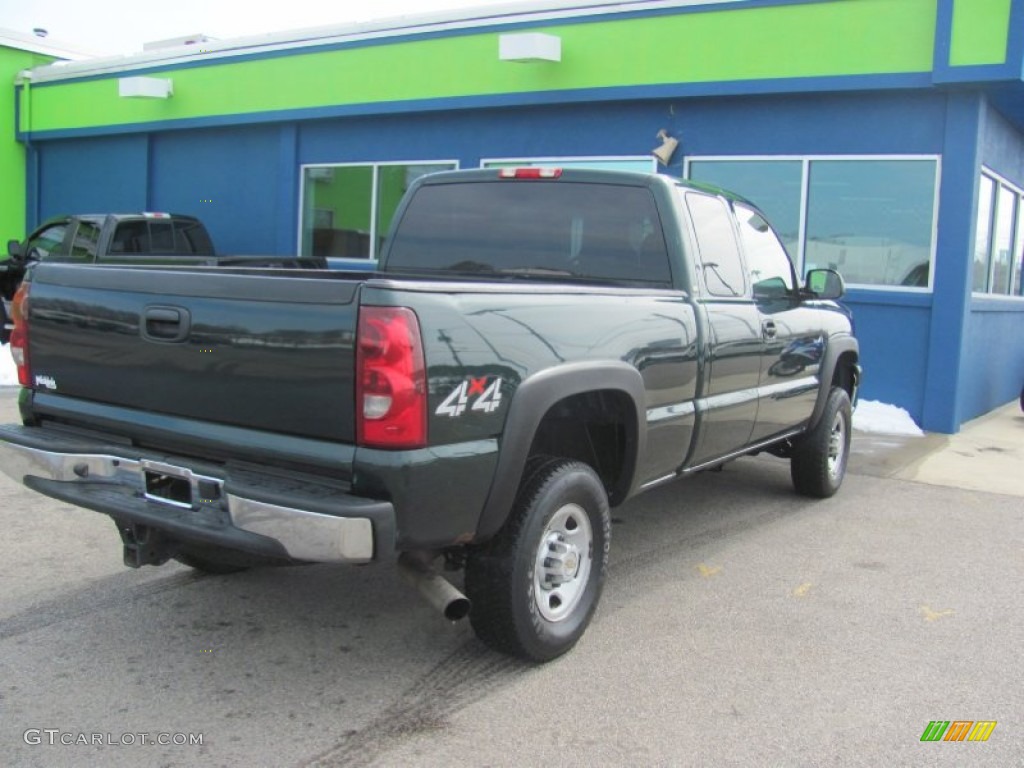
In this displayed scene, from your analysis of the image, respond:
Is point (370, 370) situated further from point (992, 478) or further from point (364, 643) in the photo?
point (992, 478)

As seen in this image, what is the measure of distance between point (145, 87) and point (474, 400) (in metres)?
15.2

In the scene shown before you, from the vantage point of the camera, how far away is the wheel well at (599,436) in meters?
4.21

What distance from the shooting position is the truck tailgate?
324 centimetres

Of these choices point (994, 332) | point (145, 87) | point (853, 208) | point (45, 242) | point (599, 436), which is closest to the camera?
point (599, 436)

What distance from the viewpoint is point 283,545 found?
125 inches

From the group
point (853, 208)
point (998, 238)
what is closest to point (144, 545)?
point (853, 208)

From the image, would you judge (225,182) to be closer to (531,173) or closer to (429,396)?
(531,173)

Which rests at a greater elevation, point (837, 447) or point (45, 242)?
point (45, 242)

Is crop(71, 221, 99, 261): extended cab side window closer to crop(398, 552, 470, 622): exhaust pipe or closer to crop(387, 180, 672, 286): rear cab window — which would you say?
crop(387, 180, 672, 286): rear cab window

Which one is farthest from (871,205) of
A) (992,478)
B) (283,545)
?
(283,545)

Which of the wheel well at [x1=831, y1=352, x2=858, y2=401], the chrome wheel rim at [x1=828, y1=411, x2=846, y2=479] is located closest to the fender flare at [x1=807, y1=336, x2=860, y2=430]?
the wheel well at [x1=831, y1=352, x2=858, y2=401]

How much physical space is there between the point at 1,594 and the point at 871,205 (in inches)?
357

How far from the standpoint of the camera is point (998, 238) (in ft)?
39.1

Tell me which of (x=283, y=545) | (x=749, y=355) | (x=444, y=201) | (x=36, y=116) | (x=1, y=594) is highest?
(x=36, y=116)
